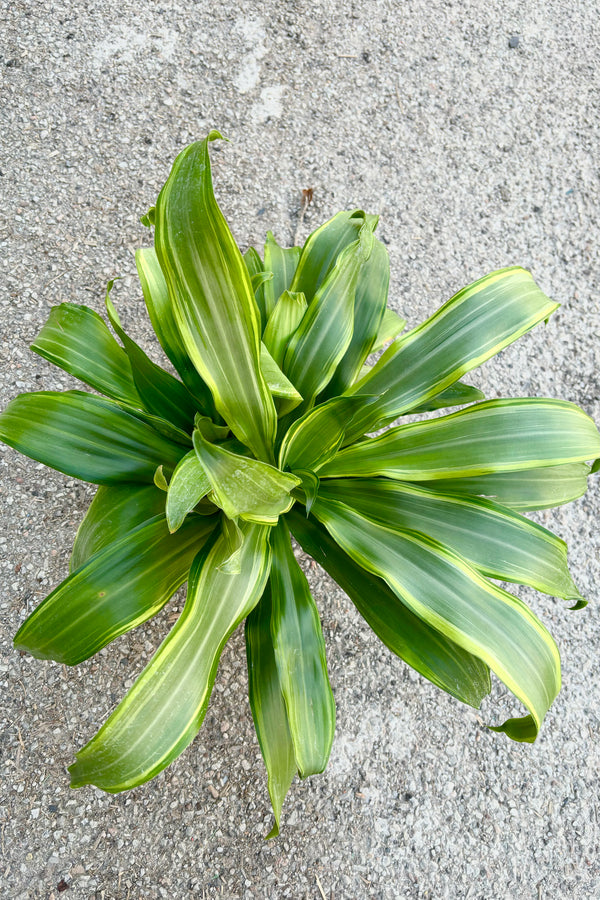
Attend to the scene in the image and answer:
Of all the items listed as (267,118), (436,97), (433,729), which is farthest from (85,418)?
(436,97)

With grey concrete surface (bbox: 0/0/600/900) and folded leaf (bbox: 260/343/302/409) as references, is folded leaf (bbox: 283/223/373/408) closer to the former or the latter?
folded leaf (bbox: 260/343/302/409)

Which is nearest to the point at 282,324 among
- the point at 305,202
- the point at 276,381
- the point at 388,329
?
the point at 276,381

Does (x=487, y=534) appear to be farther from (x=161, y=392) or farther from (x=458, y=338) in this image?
(x=161, y=392)

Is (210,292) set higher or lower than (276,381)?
higher

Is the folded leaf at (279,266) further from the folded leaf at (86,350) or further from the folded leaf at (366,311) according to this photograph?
the folded leaf at (86,350)

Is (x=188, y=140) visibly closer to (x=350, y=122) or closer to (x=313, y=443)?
(x=350, y=122)
